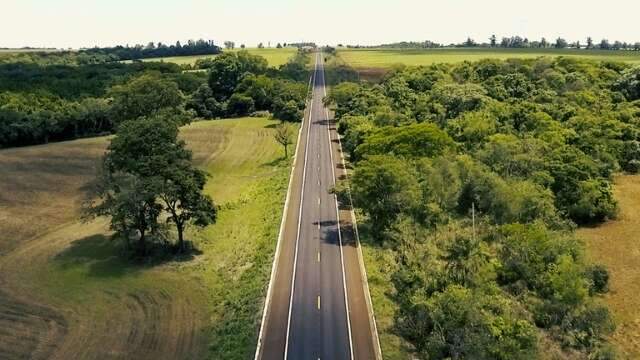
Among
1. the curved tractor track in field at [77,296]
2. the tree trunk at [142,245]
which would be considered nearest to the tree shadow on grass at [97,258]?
the curved tractor track in field at [77,296]

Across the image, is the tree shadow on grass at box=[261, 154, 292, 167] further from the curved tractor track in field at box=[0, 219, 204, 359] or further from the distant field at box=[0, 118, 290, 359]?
the curved tractor track in field at box=[0, 219, 204, 359]

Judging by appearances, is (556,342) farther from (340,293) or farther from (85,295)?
(85,295)

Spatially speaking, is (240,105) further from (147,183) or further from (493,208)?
(493,208)

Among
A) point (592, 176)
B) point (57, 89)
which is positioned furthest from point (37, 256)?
point (57, 89)

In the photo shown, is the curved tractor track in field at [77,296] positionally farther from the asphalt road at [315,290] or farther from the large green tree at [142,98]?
the large green tree at [142,98]

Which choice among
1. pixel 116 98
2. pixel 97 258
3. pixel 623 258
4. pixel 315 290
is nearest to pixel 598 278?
pixel 623 258

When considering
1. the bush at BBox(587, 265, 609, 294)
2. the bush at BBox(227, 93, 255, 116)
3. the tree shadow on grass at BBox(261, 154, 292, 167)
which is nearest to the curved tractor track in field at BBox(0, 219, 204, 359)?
the bush at BBox(587, 265, 609, 294)
